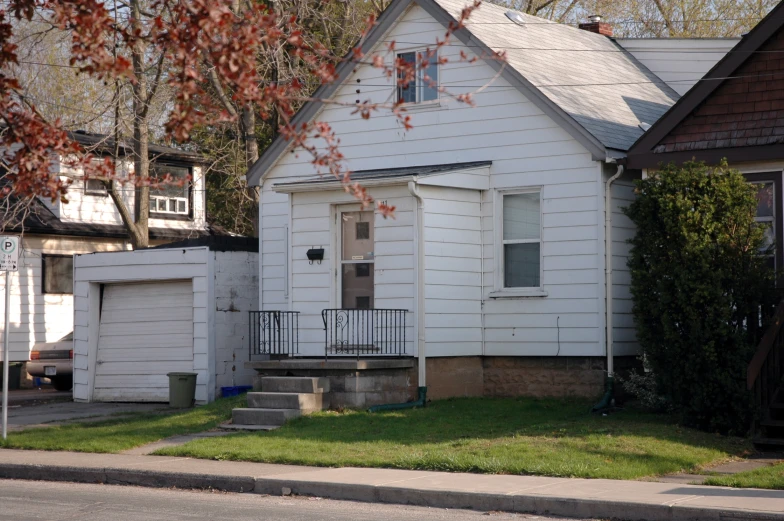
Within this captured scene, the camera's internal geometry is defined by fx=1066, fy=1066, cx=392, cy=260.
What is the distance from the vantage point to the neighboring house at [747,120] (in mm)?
15289

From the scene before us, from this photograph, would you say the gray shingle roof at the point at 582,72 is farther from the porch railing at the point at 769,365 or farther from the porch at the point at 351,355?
the porch at the point at 351,355

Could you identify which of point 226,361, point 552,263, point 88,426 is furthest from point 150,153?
point 552,263

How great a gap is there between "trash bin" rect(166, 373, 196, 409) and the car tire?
7.54m

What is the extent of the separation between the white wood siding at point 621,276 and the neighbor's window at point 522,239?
1.25 metres

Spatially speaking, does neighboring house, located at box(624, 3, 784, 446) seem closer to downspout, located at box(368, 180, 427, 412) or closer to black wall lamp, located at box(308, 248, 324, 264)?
downspout, located at box(368, 180, 427, 412)

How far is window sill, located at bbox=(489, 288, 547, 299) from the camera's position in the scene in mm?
17422

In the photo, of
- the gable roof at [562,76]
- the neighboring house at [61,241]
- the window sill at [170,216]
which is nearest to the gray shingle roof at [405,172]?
the gable roof at [562,76]

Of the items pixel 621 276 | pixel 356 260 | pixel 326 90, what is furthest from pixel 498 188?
pixel 326 90

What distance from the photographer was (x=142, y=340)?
68.5 feet

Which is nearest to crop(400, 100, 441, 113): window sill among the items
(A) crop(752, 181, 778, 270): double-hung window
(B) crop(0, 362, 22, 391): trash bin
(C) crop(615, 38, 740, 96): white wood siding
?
(A) crop(752, 181, 778, 270): double-hung window

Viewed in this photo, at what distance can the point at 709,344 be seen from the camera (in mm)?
13453

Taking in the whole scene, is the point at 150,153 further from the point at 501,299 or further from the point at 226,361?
the point at 501,299

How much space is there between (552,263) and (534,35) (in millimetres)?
5685

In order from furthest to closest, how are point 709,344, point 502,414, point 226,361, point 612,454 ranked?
point 226,361 → point 502,414 → point 709,344 → point 612,454
